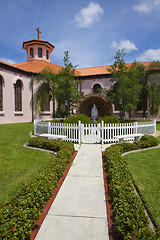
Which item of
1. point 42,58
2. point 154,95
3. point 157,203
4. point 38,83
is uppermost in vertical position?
point 42,58

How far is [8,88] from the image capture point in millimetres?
19500

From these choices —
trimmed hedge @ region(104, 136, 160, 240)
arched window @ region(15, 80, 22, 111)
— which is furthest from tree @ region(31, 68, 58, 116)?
trimmed hedge @ region(104, 136, 160, 240)

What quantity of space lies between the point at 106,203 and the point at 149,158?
12.6 feet

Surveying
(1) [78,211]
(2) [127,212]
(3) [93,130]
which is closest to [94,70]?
(3) [93,130]

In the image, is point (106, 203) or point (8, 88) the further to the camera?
point (8, 88)

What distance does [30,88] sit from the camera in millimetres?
22484

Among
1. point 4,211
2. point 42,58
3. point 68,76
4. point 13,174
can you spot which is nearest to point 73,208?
point 4,211

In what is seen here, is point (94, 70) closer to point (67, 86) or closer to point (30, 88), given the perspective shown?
point (67, 86)

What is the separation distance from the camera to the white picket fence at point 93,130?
30.0ft

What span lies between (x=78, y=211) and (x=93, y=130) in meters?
6.43

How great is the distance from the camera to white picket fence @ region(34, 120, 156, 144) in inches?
360

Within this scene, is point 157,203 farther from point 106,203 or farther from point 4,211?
point 4,211

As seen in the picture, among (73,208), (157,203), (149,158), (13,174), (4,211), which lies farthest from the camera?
(149,158)

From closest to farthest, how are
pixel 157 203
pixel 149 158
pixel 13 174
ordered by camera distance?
pixel 157 203
pixel 13 174
pixel 149 158
